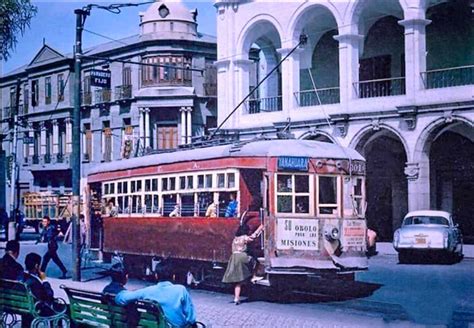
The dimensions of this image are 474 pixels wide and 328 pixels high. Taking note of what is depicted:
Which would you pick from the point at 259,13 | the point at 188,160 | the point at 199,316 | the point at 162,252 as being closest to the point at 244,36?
the point at 259,13

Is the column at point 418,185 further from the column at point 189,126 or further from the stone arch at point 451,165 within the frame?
the column at point 189,126

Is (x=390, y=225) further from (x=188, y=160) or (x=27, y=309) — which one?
(x=27, y=309)

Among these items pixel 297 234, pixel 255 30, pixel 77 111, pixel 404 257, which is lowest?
pixel 404 257

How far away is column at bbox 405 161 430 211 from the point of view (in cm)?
506

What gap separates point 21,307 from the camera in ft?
18.3

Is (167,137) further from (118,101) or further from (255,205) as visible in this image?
(255,205)

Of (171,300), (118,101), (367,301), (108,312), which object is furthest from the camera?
(367,301)

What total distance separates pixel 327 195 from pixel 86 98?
78.1 inches

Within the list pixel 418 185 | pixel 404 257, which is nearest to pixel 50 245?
pixel 404 257

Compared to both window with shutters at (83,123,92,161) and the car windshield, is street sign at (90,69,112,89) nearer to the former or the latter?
window with shutters at (83,123,92,161)

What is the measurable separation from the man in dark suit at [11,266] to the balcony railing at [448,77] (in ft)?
10.5

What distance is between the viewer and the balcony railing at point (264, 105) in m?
5.94

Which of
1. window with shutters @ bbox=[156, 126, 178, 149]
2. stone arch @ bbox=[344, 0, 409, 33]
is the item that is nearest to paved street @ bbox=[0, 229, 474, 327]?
window with shutters @ bbox=[156, 126, 178, 149]

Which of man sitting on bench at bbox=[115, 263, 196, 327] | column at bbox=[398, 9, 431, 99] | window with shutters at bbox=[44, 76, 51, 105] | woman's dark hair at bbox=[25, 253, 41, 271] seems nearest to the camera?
man sitting on bench at bbox=[115, 263, 196, 327]
